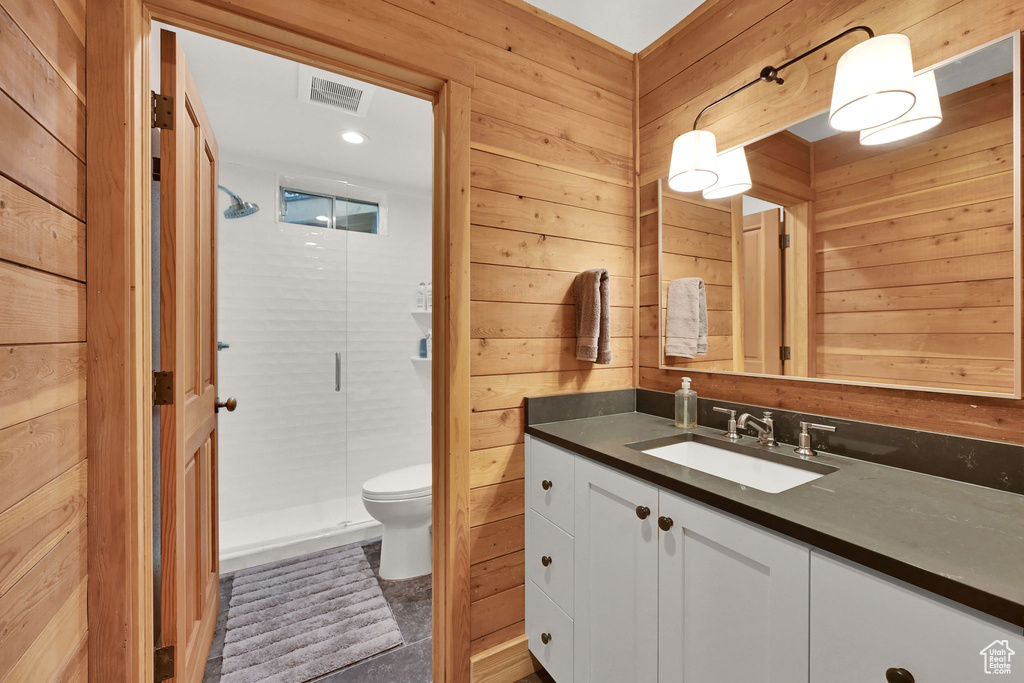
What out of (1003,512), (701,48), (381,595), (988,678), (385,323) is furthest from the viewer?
(385,323)

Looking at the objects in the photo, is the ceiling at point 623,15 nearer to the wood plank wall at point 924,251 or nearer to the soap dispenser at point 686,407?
the wood plank wall at point 924,251

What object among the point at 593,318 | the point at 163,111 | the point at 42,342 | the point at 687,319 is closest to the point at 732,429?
the point at 687,319

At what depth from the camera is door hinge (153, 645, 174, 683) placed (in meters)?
1.18

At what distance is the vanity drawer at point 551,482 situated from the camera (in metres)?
1.32

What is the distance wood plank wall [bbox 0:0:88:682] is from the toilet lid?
1191mm

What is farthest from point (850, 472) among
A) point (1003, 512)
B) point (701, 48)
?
point (701, 48)

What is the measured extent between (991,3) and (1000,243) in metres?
0.54

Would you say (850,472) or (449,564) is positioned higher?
(850,472)

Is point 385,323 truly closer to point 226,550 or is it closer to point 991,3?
point 226,550

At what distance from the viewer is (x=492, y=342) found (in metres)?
1.48

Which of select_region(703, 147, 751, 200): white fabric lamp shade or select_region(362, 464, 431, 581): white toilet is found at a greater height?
select_region(703, 147, 751, 200): white fabric lamp shade

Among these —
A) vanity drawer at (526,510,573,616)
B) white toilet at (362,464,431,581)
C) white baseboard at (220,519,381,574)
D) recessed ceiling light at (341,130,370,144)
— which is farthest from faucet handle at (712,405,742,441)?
recessed ceiling light at (341,130,370,144)

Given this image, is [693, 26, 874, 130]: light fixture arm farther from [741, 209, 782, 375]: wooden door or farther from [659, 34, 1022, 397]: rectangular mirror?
[741, 209, 782, 375]: wooden door

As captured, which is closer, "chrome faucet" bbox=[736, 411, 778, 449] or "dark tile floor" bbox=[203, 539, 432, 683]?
"chrome faucet" bbox=[736, 411, 778, 449]
